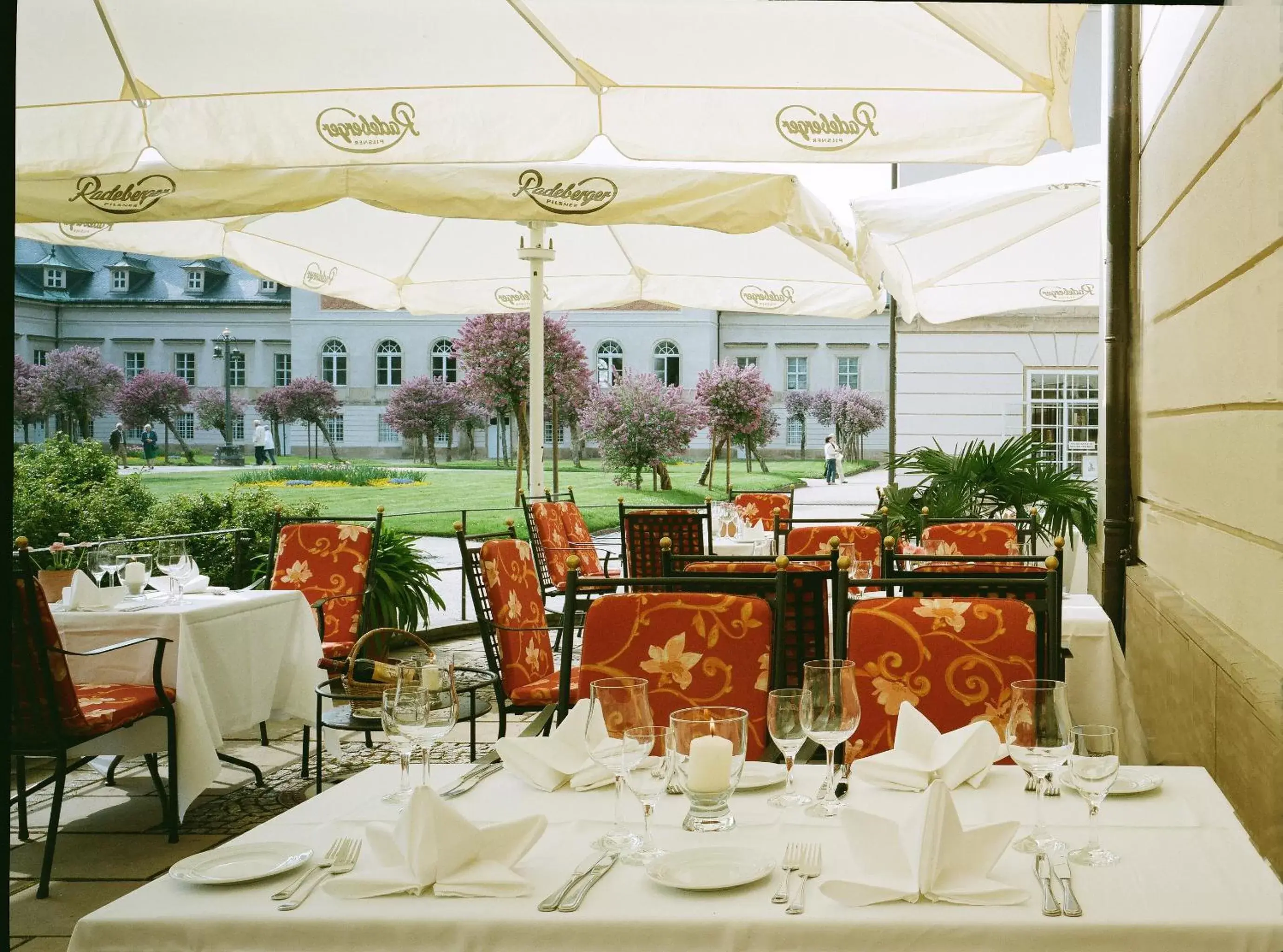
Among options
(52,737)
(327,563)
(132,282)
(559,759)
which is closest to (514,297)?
(327,563)

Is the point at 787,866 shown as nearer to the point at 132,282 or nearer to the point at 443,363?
the point at 132,282

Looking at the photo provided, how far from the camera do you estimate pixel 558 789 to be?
1.92 metres

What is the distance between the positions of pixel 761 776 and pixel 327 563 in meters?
3.86

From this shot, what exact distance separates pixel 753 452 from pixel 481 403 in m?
10.9

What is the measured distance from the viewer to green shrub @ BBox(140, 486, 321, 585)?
752cm

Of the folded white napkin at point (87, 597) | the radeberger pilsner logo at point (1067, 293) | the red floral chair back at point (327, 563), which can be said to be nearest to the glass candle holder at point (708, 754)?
the folded white napkin at point (87, 597)

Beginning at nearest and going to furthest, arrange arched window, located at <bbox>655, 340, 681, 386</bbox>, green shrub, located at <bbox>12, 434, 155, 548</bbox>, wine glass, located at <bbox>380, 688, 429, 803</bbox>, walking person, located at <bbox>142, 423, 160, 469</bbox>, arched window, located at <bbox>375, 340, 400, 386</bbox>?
wine glass, located at <bbox>380, 688, 429, 803</bbox>
green shrub, located at <bbox>12, 434, 155, 548</bbox>
walking person, located at <bbox>142, 423, 160, 469</bbox>
arched window, located at <bbox>655, 340, 681, 386</bbox>
arched window, located at <bbox>375, 340, 400, 386</bbox>

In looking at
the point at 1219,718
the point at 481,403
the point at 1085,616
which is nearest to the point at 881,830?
the point at 1219,718

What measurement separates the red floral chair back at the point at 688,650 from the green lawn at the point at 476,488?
1795 centimetres

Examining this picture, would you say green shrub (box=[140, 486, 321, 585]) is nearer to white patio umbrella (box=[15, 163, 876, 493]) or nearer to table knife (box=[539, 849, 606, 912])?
white patio umbrella (box=[15, 163, 876, 493])

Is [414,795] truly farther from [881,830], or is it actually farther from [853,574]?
[853,574]

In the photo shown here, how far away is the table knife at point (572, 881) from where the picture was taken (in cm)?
136

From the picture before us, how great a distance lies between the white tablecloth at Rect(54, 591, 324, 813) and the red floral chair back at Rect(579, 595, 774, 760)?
1946 mm

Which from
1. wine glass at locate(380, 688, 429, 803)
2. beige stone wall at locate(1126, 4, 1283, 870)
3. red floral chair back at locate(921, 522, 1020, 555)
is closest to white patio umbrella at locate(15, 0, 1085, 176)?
beige stone wall at locate(1126, 4, 1283, 870)
